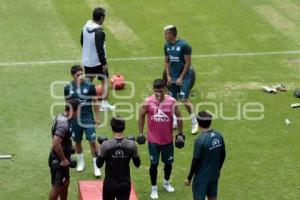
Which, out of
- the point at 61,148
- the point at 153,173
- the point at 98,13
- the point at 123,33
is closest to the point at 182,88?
the point at 98,13

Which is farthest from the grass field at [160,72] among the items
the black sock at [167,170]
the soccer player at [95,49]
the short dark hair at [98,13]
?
the short dark hair at [98,13]

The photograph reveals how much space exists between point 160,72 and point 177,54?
144 inches

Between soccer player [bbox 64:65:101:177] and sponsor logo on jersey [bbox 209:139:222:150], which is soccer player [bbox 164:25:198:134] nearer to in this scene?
soccer player [bbox 64:65:101:177]

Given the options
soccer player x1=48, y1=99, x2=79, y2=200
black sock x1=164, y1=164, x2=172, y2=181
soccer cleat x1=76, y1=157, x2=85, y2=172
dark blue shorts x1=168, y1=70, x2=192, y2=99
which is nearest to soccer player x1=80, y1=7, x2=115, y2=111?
dark blue shorts x1=168, y1=70, x2=192, y2=99

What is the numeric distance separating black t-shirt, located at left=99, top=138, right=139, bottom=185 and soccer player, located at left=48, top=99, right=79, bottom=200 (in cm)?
88

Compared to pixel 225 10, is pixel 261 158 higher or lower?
lower

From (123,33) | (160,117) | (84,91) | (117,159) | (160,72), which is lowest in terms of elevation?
(160,72)

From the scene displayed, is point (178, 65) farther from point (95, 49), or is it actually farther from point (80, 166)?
point (80, 166)

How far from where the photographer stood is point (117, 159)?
1098 cm

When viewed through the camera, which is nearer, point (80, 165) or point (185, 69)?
point (80, 165)

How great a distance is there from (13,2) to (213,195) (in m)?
13.8

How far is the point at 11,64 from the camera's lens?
18969mm

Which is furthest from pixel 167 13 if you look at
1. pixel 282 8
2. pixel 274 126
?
pixel 274 126

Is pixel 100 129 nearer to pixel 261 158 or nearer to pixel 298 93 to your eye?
pixel 261 158
